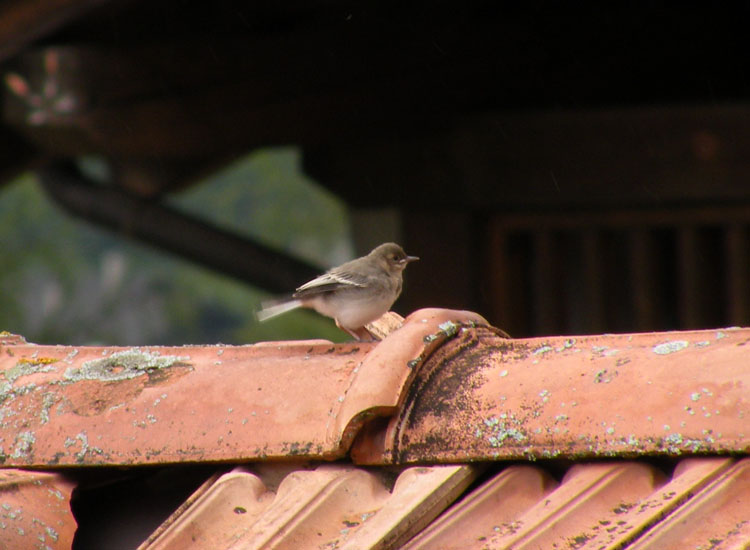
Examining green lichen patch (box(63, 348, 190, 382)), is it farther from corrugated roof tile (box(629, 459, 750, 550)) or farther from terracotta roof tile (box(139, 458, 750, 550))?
corrugated roof tile (box(629, 459, 750, 550))

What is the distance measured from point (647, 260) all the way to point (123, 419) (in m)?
4.06

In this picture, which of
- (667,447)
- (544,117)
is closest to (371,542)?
(667,447)

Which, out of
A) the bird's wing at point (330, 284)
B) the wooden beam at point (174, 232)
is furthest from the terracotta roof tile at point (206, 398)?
the wooden beam at point (174, 232)

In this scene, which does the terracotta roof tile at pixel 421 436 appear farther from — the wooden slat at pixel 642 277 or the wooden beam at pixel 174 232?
the wooden beam at pixel 174 232

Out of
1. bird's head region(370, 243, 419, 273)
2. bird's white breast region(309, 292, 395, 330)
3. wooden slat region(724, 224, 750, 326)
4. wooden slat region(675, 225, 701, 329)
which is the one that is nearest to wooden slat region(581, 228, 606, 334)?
wooden slat region(675, 225, 701, 329)

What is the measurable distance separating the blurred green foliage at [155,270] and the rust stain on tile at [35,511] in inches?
321

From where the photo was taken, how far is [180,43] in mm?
4801

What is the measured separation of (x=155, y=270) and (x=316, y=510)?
13.1 meters

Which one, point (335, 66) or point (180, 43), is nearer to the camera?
point (180, 43)

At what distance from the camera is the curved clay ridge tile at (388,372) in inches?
77.5

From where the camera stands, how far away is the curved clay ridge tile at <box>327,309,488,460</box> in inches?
77.5

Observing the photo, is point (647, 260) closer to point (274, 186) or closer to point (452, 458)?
point (452, 458)

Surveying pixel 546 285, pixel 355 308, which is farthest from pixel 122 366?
pixel 546 285

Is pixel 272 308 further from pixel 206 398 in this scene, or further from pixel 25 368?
pixel 206 398
